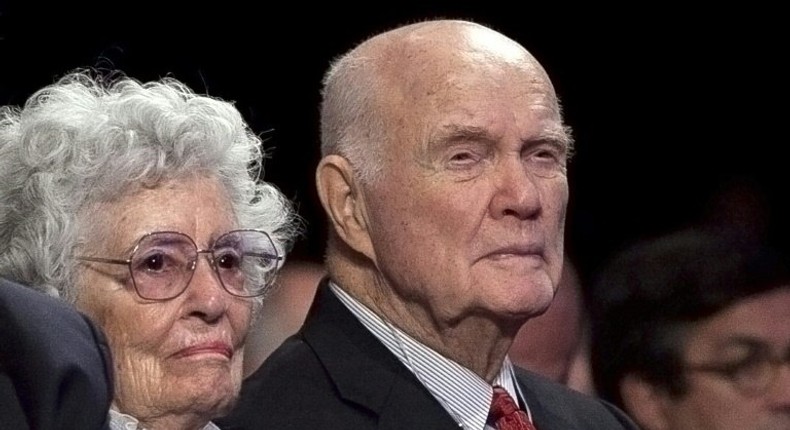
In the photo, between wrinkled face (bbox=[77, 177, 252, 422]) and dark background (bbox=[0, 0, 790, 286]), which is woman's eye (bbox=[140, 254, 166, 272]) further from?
dark background (bbox=[0, 0, 790, 286])

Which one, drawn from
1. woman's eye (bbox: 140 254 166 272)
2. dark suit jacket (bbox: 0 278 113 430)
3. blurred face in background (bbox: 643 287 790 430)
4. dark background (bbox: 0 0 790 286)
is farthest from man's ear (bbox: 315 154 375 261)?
dark suit jacket (bbox: 0 278 113 430)

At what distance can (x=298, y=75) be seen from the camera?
4215mm

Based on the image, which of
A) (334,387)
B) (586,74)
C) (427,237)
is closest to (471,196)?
(427,237)

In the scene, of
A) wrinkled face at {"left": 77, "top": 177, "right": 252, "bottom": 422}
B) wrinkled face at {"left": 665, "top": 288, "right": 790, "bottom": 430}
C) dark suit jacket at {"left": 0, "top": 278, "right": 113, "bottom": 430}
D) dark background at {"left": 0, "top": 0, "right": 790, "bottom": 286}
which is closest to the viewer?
dark suit jacket at {"left": 0, "top": 278, "right": 113, "bottom": 430}

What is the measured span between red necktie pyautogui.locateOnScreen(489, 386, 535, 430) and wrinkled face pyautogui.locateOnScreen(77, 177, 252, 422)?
1.46 feet

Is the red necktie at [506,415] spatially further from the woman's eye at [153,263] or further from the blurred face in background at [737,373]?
the blurred face in background at [737,373]

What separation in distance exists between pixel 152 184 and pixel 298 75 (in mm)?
1462

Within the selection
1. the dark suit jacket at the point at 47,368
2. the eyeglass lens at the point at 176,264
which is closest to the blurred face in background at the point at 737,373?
the eyeglass lens at the point at 176,264

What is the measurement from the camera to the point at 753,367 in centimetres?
358

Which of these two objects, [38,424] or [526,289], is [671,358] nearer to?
[526,289]

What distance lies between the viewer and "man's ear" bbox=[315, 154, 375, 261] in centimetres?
292

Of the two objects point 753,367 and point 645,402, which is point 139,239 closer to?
point 645,402

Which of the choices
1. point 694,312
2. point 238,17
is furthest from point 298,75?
point 694,312

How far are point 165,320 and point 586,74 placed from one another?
212 centimetres
